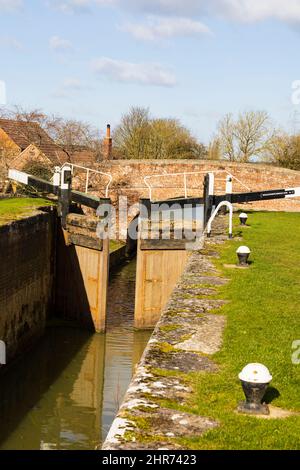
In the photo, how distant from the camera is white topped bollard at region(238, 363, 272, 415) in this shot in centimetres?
423

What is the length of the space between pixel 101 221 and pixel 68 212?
1379 mm

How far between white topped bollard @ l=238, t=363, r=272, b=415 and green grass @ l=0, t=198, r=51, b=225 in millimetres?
8254

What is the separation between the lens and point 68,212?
51.9ft

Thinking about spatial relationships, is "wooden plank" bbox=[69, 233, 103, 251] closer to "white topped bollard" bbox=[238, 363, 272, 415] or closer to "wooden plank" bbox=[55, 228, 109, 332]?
"wooden plank" bbox=[55, 228, 109, 332]

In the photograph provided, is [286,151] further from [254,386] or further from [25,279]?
[254,386]

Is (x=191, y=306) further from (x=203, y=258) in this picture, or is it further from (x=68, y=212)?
(x=68, y=212)

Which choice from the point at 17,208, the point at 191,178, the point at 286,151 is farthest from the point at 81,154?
the point at 17,208

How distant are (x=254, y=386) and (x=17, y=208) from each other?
11106mm

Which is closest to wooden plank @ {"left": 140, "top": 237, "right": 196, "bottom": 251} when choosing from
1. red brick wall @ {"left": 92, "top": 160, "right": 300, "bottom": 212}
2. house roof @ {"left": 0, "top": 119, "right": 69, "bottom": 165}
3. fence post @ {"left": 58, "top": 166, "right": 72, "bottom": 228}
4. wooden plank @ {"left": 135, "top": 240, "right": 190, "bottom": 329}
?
wooden plank @ {"left": 135, "top": 240, "right": 190, "bottom": 329}

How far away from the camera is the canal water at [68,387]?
31.0 ft

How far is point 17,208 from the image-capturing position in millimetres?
14609

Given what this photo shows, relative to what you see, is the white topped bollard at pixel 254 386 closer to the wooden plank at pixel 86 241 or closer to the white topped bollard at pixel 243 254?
the white topped bollard at pixel 243 254
